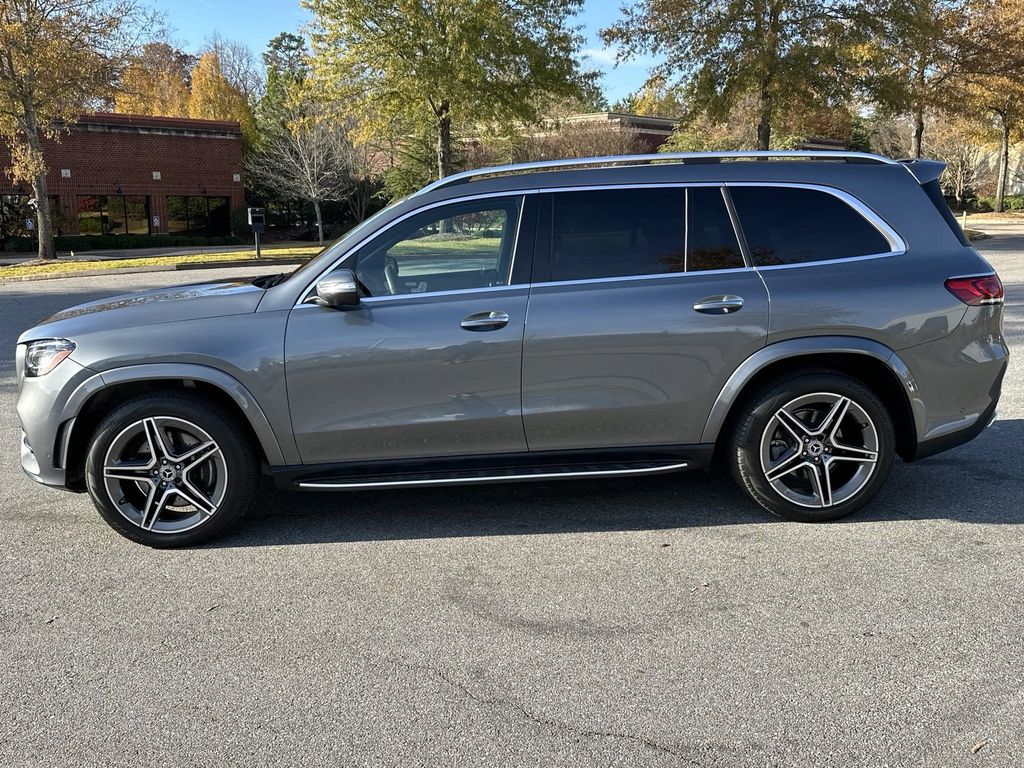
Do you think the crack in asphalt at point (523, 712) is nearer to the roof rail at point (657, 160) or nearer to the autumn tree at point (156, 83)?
the roof rail at point (657, 160)

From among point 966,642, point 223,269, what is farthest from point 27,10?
point 966,642

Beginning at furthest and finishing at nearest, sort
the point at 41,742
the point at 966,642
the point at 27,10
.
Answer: the point at 27,10
the point at 966,642
the point at 41,742

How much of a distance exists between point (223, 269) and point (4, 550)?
1991 cm

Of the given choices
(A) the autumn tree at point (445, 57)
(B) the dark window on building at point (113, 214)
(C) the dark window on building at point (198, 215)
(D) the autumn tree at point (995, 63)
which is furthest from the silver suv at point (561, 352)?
(C) the dark window on building at point (198, 215)

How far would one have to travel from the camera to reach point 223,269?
23.0 m

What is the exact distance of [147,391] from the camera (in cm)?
428

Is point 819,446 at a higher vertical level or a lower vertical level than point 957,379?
lower

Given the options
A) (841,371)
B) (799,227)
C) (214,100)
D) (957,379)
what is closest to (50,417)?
(799,227)

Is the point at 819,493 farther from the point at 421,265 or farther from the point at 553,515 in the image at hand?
the point at 421,265

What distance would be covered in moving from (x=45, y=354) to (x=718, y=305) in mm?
3417

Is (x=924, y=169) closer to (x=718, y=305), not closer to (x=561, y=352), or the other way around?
(x=718, y=305)

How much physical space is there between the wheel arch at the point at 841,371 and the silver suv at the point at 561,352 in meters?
0.01

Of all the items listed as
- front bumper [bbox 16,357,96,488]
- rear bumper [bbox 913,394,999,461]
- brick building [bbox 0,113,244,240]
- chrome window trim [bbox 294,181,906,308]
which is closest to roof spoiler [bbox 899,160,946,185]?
chrome window trim [bbox 294,181,906,308]

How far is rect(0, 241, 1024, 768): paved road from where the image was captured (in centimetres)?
272
